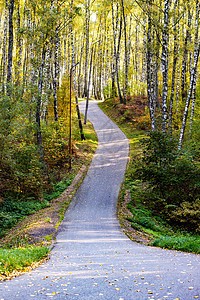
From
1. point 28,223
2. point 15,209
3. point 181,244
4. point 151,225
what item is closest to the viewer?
point 181,244

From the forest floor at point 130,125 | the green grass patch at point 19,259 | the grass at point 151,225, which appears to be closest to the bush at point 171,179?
the grass at point 151,225

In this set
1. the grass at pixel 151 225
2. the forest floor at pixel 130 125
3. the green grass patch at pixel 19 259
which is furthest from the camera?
the forest floor at pixel 130 125

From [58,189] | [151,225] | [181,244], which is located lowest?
[151,225]

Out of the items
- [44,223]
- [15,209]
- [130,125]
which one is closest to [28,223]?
[44,223]

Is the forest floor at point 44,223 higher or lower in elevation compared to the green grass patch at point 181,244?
lower

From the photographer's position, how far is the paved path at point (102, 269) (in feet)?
15.3

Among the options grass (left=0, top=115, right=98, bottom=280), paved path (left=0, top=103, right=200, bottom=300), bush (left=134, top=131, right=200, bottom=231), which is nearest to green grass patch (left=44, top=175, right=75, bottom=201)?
grass (left=0, top=115, right=98, bottom=280)

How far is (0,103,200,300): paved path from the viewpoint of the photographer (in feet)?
15.3

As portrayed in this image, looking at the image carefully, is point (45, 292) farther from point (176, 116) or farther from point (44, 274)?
point (176, 116)

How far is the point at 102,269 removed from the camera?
6.26 metres

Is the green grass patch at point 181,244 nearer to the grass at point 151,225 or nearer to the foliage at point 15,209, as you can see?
the grass at point 151,225

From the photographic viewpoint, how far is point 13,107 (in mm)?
13734

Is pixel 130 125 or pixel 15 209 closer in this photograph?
pixel 15 209

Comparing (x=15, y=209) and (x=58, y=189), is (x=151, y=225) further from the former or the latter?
(x=58, y=189)
